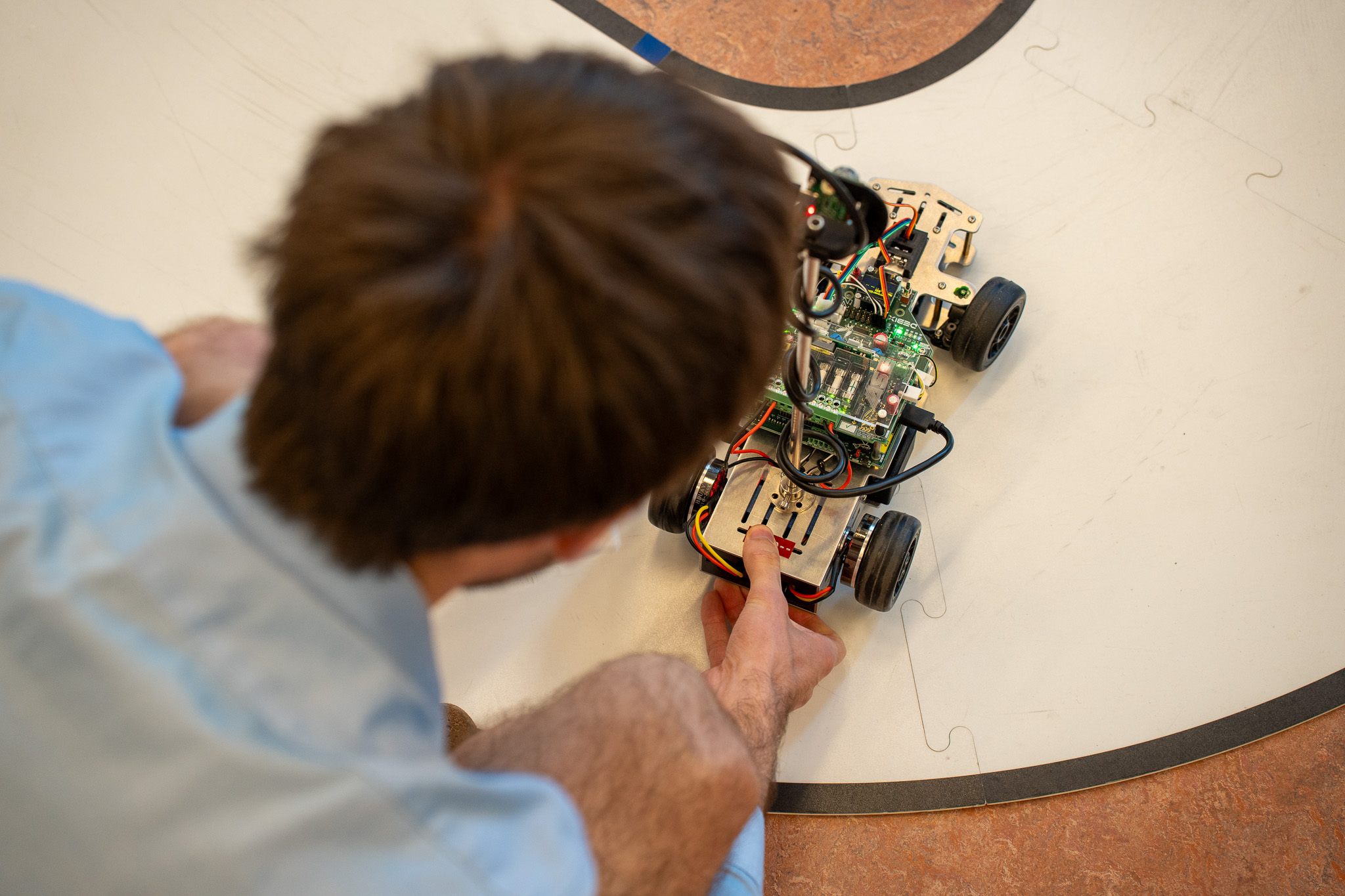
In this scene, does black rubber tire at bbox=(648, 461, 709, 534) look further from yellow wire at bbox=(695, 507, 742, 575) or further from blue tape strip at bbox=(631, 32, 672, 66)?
blue tape strip at bbox=(631, 32, 672, 66)

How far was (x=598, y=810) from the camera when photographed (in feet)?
2.88

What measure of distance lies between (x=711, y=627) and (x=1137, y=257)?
4.16ft

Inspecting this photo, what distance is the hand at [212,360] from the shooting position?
0.94m

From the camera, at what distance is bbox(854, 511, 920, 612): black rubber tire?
1.47m

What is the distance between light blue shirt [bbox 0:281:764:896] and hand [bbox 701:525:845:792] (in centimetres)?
65

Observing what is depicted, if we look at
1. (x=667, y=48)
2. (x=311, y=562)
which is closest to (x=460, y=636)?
(x=311, y=562)

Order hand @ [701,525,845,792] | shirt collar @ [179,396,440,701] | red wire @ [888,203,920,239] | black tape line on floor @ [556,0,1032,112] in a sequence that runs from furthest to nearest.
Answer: black tape line on floor @ [556,0,1032,112]
red wire @ [888,203,920,239]
hand @ [701,525,845,792]
shirt collar @ [179,396,440,701]

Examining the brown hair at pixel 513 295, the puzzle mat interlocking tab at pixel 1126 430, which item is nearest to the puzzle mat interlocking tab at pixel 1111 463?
the puzzle mat interlocking tab at pixel 1126 430

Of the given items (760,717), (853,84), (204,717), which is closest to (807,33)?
(853,84)

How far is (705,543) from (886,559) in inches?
12.6

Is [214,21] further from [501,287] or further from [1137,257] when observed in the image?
[1137,257]

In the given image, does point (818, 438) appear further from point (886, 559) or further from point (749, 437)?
point (886, 559)

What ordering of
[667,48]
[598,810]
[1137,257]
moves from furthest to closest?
[667,48] → [1137,257] → [598,810]

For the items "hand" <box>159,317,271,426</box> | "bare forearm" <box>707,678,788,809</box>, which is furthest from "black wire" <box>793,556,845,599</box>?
"hand" <box>159,317,271,426</box>
